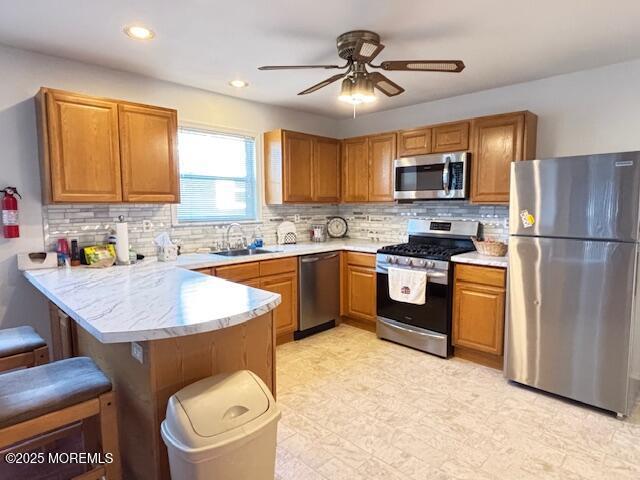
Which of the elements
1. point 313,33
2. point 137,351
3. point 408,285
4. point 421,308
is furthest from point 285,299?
point 313,33

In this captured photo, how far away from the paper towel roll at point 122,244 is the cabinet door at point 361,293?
2.20 meters

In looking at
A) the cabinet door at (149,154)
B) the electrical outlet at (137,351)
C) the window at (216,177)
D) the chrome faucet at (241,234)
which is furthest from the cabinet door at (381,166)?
the electrical outlet at (137,351)

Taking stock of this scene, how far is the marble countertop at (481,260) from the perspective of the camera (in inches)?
119

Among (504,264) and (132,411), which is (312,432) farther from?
(504,264)

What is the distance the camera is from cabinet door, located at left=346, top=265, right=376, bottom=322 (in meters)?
3.96

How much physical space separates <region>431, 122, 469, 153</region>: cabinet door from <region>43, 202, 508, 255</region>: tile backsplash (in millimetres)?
612

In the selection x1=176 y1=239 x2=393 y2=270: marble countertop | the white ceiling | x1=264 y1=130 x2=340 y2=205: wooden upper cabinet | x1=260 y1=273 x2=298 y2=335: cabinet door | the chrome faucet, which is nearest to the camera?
the white ceiling

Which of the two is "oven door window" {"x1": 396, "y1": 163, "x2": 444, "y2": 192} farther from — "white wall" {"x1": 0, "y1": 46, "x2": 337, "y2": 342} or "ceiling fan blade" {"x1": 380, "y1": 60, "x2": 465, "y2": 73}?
"white wall" {"x1": 0, "y1": 46, "x2": 337, "y2": 342}

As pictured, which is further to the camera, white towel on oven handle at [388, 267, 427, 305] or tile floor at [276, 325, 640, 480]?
white towel on oven handle at [388, 267, 427, 305]

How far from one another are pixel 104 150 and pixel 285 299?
77.4 inches

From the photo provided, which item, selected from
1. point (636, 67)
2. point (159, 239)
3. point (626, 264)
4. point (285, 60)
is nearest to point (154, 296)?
point (159, 239)

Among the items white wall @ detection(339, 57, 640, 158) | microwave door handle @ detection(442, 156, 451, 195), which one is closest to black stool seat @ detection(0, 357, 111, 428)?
microwave door handle @ detection(442, 156, 451, 195)

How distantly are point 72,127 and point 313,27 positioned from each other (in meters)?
1.77

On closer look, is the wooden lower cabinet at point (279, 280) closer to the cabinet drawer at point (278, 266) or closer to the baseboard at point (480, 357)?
the cabinet drawer at point (278, 266)
